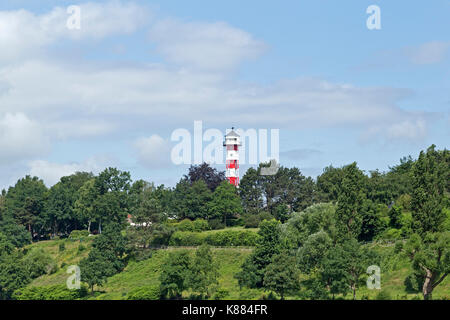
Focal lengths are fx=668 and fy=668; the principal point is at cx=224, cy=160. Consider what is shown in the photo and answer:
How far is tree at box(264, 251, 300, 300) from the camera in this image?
207 ft

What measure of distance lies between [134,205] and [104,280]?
95.7 ft

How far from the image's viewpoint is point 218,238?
8700 centimetres

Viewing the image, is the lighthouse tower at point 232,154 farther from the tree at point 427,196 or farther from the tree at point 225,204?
the tree at point 427,196

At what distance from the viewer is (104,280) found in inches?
3049

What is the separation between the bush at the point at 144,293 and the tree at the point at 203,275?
392 centimetres

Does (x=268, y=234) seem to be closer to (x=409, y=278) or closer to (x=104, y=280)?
(x=409, y=278)

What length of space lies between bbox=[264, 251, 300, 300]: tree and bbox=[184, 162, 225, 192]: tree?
2261 inches

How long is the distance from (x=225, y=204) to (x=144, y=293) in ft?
116

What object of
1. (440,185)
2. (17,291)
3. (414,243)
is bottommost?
(17,291)

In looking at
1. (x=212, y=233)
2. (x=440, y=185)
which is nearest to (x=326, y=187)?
(x=212, y=233)

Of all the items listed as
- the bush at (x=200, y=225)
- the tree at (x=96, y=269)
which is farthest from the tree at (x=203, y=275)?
the bush at (x=200, y=225)

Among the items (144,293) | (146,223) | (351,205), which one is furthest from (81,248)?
(351,205)

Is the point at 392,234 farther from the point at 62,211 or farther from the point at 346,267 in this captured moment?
the point at 62,211

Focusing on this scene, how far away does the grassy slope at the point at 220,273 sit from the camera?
5931cm
